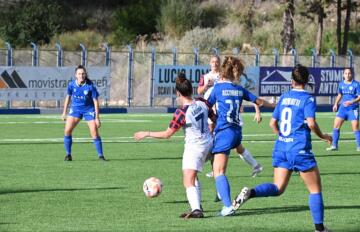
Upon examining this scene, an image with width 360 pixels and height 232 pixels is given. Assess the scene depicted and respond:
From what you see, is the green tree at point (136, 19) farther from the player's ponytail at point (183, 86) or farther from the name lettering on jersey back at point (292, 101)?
the name lettering on jersey back at point (292, 101)

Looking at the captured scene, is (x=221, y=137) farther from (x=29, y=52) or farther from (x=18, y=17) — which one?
(x=18, y=17)

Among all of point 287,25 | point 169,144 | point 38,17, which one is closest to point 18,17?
point 38,17

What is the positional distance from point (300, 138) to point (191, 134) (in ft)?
5.23

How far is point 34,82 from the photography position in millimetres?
37500

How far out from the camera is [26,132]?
92.7 ft

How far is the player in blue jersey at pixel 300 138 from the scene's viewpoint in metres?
11.3

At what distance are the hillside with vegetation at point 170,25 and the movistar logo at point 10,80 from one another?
20.4 meters

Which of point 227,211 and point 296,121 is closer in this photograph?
point 296,121

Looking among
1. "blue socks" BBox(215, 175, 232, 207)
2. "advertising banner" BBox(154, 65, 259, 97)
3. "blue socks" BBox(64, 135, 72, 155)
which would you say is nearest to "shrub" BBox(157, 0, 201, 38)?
"advertising banner" BBox(154, 65, 259, 97)

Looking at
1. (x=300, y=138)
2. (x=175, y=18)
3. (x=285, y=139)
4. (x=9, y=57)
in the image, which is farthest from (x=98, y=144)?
(x=175, y=18)

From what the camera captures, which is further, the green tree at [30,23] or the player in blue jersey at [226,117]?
the green tree at [30,23]

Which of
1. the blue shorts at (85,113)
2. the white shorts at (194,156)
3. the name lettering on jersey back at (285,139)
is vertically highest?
the name lettering on jersey back at (285,139)

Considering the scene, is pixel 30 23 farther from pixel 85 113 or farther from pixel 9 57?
pixel 85 113

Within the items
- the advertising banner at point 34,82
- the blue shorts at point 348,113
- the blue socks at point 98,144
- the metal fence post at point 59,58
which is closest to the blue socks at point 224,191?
the blue socks at point 98,144
